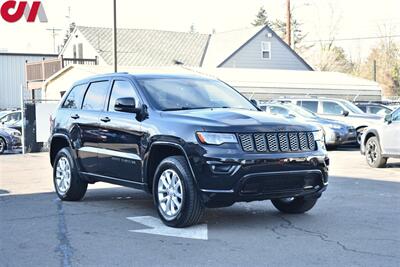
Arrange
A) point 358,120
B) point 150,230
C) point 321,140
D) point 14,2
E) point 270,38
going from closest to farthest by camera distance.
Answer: point 150,230, point 321,140, point 358,120, point 14,2, point 270,38

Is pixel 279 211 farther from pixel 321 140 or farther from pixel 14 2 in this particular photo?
pixel 14 2

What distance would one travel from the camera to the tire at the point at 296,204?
25.7 ft

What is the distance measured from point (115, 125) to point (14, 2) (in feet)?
65.3

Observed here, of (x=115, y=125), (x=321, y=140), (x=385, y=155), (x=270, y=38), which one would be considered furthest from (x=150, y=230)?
(x=270, y=38)

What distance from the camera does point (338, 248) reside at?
613cm

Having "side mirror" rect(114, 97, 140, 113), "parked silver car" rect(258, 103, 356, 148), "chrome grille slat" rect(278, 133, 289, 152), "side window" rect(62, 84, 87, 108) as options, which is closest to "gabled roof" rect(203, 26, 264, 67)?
"parked silver car" rect(258, 103, 356, 148)

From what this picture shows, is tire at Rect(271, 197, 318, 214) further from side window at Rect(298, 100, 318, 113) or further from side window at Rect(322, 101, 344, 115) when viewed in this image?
side window at Rect(298, 100, 318, 113)

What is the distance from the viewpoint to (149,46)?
3878cm

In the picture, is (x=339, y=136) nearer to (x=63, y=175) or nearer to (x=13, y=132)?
(x=13, y=132)

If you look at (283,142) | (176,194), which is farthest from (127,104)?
(283,142)

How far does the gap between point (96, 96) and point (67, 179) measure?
1355 mm

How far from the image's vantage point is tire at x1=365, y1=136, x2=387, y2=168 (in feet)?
44.2

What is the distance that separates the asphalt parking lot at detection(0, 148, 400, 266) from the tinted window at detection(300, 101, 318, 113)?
11.4m

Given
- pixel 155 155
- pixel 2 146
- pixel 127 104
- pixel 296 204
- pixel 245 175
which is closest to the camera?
pixel 245 175
